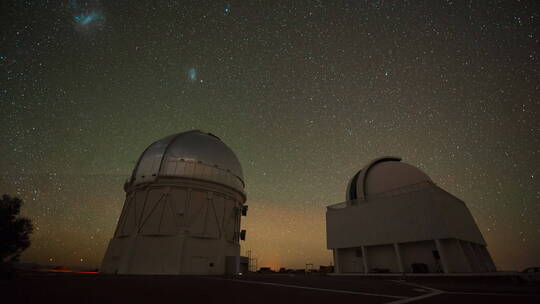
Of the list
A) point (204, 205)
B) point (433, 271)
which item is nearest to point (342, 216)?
point (433, 271)

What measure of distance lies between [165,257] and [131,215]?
5507 mm

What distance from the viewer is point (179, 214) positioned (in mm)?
20031

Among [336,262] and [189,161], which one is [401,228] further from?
[189,161]

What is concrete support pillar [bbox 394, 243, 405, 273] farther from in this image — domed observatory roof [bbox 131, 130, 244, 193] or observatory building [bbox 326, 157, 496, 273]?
domed observatory roof [bbox 131, 130, 244, 193]

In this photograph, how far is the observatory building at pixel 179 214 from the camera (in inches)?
741

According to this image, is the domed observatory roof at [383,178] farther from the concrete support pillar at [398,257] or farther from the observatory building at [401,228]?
the concrete support pillar at [398,257]

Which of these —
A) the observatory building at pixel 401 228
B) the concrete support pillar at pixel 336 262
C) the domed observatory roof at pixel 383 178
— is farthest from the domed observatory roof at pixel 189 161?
the domed observatory roof at pixel 383 178

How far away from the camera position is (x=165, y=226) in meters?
19.7

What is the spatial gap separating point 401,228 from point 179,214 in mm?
18387

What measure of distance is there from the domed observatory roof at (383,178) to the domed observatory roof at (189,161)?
12.6 meters

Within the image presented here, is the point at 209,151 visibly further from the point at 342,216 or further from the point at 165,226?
the point at 342,216

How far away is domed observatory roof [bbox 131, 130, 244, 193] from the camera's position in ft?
71.4

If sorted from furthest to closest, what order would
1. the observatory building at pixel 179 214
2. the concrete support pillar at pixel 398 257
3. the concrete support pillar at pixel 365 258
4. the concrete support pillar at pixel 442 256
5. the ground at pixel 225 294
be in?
the concrete support pillar at pixel 365 258, the observatory building at pixel 179 214, the concrete support pillar at pixel 398 257, the concrete support pillar at pixel 442 256, the ground at pixel 225 294

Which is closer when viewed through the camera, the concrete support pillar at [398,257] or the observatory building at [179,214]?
the concrete support pillar at [398,257]
